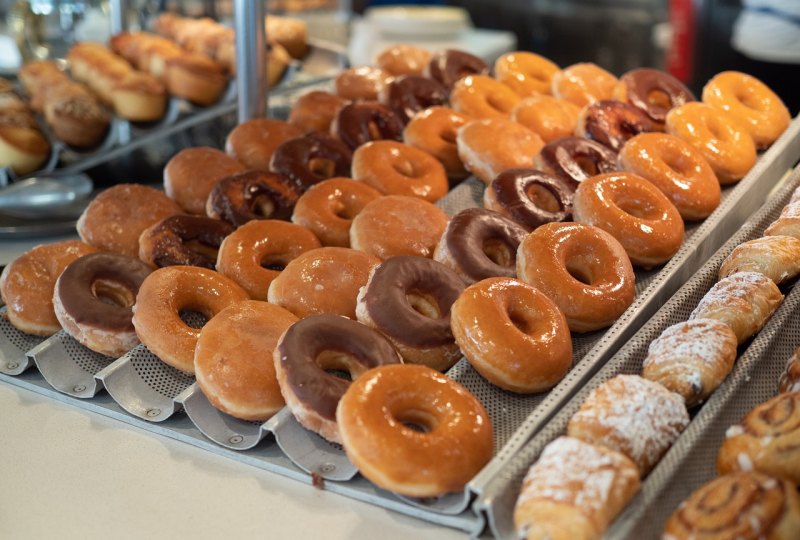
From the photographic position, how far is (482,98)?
8.86 ft

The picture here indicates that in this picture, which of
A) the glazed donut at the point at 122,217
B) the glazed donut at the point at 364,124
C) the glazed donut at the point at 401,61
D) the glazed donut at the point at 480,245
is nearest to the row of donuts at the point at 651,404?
the glazed donut at the point at 480,245

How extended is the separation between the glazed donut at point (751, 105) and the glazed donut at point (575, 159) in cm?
45

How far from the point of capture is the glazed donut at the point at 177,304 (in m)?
1.73

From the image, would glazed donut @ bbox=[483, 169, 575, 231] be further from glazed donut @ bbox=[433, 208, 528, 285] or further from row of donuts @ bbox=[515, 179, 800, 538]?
row of donuts @ bbox=[515, 179, 800, 538]

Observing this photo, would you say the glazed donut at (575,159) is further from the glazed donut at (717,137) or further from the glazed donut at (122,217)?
the glazed donut at (122,217)

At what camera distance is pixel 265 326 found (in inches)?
66.8

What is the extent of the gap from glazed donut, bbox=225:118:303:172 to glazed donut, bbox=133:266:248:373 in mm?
668

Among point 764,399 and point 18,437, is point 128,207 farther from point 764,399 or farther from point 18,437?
point 764,399

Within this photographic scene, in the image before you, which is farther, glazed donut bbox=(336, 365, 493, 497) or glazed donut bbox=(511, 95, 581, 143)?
glazed donut bbox=(511, 95, 581, 143)

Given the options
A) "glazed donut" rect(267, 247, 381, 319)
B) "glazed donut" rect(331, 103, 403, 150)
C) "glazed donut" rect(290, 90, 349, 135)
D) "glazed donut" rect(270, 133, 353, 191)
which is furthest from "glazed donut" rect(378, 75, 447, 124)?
"glazed donut" rect(267, 247, 381, 319)

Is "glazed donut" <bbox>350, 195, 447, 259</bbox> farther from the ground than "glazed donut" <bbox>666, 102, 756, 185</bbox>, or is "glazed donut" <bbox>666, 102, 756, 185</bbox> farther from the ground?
"glazed donut" <bbox>666, 102, 756, 185</bbox>

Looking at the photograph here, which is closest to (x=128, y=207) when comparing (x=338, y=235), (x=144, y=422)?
(x=338, y=235)

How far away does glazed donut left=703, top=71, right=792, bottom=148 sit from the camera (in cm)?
249

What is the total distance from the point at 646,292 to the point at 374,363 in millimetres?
656
